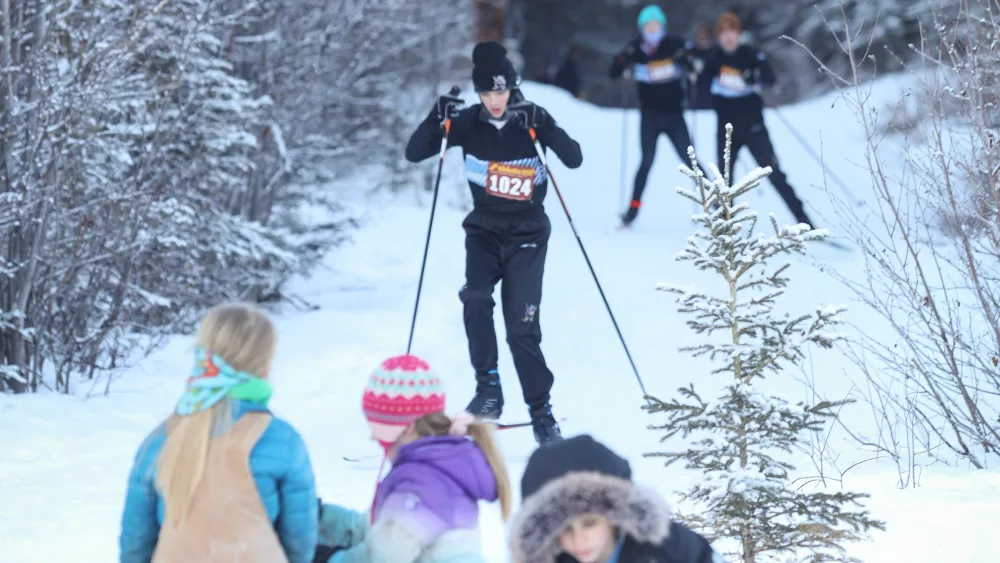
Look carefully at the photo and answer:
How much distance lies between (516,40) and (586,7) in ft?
20.1

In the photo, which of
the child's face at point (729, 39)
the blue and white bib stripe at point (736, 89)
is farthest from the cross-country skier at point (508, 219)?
the child's face at point (729, 39)

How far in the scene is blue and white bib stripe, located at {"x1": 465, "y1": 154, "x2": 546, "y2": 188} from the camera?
18.7 ft

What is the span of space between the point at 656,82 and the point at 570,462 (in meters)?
8.07

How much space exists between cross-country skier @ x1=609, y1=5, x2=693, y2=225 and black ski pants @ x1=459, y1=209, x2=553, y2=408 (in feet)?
15.8

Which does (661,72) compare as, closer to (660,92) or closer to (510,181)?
(660,92)

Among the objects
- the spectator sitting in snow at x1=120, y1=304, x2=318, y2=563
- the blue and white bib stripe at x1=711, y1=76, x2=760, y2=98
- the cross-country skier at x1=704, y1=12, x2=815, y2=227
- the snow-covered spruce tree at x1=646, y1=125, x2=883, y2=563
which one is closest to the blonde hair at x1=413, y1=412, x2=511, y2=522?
the spectator sitting in snow at x1=120, y1=304, x2=318, y2=563

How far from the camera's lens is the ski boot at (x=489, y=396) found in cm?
579

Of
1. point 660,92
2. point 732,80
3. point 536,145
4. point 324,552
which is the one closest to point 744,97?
point 732,80

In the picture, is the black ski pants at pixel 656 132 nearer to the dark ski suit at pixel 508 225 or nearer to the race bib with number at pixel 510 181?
the dark ski suit at pixel 508 225

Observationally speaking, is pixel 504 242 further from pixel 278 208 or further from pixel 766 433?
pixel 278 208

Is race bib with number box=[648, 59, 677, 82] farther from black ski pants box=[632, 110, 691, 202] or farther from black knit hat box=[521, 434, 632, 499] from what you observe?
black knit hat box=[521, 434, 632, 499]

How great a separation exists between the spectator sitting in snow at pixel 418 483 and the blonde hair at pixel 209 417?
1.31ft

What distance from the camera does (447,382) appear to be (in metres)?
7.51

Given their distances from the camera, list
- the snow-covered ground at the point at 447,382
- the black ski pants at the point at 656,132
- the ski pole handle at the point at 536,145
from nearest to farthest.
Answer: the snow-covered ground at the point at 447,382 < the ski pole handle at the point at 536,145 < the black ski pants at the point at 656,132
